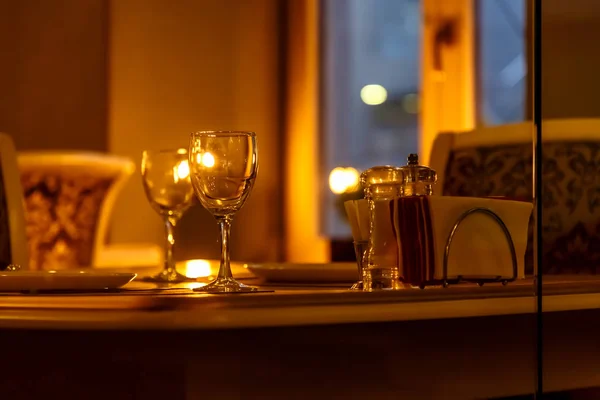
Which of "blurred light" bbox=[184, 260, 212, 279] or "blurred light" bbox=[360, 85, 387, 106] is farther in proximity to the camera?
"blurred light" bbox=[360, 85, 387, 106]

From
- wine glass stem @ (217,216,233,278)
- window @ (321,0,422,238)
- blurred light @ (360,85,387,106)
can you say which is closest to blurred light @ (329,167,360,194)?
window @ (321,0,422,238)

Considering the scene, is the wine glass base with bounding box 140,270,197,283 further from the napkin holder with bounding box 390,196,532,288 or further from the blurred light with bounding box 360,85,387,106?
the blurred light with bounding box 360,85,387,106

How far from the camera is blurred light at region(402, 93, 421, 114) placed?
164 inches

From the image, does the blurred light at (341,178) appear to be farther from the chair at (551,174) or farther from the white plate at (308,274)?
the white plate at (308,274)

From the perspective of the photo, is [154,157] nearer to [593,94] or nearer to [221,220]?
[221,220]

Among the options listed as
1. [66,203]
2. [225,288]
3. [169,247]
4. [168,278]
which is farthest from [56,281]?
[66,203]

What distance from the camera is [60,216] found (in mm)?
2406

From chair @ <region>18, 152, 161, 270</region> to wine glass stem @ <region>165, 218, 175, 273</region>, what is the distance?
137cm

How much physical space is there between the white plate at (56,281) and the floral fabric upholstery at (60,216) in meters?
1.69

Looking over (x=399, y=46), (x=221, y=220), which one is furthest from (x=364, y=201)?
(x=399, y=46)

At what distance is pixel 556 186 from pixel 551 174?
4 cm

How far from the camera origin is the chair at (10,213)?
4.54 ft

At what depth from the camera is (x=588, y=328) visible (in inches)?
24.6

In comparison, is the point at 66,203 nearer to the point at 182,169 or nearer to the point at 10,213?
the point at 10,213
